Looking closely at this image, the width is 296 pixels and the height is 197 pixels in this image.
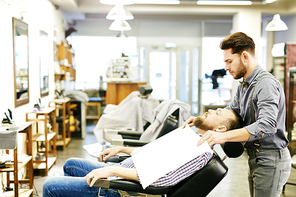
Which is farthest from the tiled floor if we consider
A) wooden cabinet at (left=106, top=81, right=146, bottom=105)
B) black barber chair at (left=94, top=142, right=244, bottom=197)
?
black barber chair at (left=94, top=142, right=244, bottom=197)

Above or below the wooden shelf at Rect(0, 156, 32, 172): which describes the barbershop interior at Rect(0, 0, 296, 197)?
above

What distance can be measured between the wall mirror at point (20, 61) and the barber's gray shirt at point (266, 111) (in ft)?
8.83

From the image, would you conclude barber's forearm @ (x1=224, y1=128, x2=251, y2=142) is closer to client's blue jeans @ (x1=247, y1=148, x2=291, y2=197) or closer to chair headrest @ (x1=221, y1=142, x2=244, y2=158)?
chair headrest @ (x1=221, y1=142, x2=244, y2=158)

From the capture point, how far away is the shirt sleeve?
1.47 m

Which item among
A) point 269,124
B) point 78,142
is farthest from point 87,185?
point 78,142

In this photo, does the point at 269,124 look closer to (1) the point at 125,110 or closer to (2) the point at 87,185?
(2) the point at 87,185

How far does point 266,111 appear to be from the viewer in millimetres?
1487

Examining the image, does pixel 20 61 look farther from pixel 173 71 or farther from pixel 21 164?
pixel 173 71

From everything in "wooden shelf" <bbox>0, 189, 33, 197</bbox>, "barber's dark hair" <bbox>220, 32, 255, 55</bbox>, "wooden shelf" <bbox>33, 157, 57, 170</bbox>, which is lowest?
"wooden shelf" <bbox>33, 157, 57, 170</bbox>

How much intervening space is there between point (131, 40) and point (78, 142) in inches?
179

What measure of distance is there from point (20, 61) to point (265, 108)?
3094 millimetres

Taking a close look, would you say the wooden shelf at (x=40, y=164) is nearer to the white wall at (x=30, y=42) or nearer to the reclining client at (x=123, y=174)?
the white wall at (x=30, y=42)

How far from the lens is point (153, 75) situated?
9719 mm

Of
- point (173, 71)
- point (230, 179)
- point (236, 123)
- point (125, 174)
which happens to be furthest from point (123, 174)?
point (173, 71)
